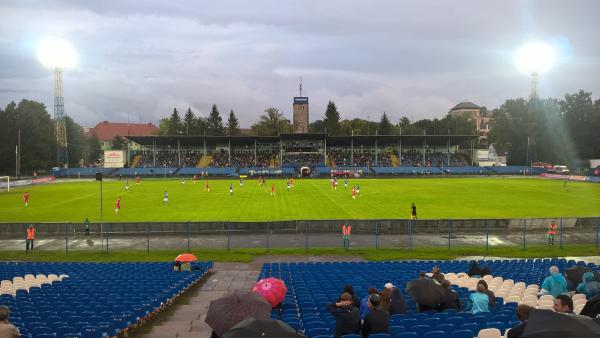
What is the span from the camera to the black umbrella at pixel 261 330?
15.6 ft

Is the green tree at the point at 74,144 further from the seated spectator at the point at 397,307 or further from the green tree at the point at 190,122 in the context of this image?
the seated spectator at the point at 397,307

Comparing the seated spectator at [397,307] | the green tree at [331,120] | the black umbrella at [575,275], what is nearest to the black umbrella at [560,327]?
the seated spectator at [397,307]

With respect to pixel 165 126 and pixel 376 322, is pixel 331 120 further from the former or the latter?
pixel 376 322

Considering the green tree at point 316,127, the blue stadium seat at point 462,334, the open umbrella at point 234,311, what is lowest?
the blue stadium seat at point 462,334

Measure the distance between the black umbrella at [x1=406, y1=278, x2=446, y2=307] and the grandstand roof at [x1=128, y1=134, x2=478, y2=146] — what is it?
99882 mm

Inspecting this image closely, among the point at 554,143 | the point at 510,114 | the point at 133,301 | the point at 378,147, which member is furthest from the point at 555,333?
the point at 510,114

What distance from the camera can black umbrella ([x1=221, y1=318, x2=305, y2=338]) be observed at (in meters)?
4.77

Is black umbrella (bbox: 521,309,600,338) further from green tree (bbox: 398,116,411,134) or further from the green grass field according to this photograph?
green tree (bbox: 398,116,411,134)

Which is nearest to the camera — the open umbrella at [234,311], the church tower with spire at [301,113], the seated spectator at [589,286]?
the open umbrella at [234,311]

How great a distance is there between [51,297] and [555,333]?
1278 centimetres

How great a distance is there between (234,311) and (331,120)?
15933 centimetres

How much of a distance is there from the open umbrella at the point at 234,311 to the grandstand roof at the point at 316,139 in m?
104

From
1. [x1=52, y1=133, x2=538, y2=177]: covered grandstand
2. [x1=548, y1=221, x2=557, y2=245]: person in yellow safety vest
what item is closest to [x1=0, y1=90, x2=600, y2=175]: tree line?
[x1=52, y1=133, x2=538, y2=177]: covered grandstand

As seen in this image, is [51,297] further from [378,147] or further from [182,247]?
[378,147]
